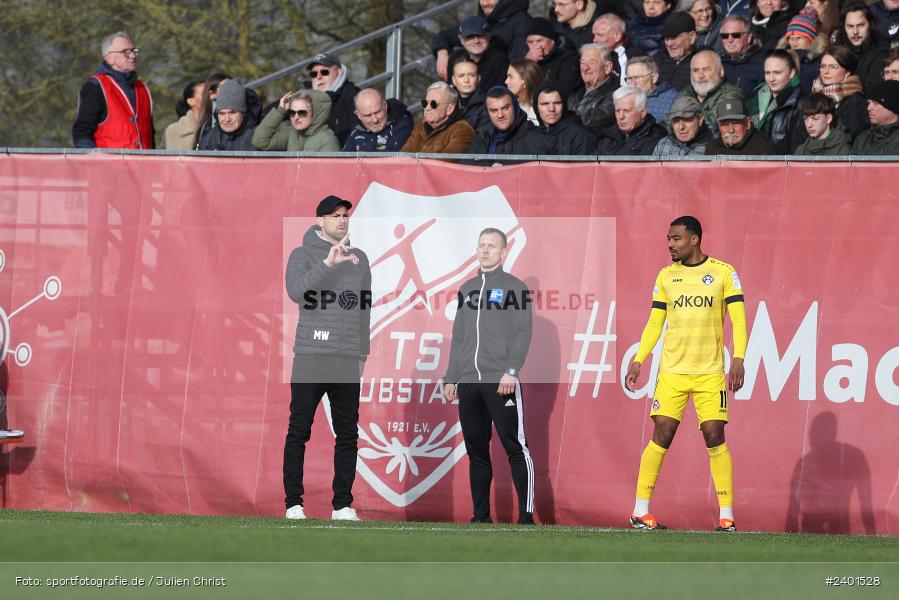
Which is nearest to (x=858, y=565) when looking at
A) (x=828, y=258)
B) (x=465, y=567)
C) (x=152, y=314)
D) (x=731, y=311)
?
(x=465, y=567)

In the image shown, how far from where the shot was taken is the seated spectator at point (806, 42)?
13.2 meters

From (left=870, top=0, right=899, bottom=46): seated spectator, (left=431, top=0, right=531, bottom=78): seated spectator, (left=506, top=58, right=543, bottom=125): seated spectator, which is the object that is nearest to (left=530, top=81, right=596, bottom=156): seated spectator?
(left=506, top=58, right=543, bottom=125): seated spectator

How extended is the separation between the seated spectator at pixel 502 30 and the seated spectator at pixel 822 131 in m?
3.97

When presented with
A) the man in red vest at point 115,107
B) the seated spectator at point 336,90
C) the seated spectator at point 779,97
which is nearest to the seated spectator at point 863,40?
the seated spectator at point 779,97

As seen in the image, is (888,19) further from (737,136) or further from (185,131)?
(185,131)

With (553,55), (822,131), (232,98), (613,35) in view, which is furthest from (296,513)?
(613,35)

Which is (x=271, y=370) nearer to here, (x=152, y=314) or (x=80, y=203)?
(x=152, y=314)

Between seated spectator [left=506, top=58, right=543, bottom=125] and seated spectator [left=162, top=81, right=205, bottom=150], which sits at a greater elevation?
seated spectator [left=506, top=58, right=543, bottom=125]

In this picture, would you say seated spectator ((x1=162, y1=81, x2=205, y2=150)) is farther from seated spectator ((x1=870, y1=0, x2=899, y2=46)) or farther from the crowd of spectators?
seated spectator ((x1=870, y1=0, x2=899, y2=46))

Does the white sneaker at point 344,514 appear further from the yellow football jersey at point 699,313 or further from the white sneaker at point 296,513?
the yellow football jersey at point 699,313

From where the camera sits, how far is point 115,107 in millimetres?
13406

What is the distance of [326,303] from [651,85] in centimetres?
370

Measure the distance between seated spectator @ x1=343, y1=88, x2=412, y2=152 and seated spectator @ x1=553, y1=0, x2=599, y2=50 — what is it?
249 centimetres

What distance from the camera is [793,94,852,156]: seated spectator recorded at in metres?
11.6
